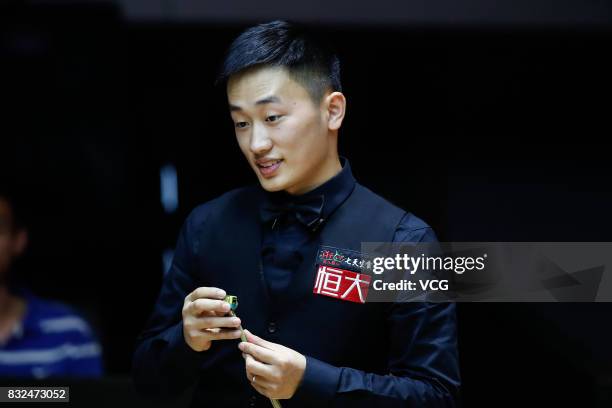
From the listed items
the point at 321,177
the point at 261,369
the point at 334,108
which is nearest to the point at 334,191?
the point at 321,177

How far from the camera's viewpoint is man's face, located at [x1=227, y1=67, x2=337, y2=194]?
128 centimetres

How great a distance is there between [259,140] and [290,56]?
0.49ft

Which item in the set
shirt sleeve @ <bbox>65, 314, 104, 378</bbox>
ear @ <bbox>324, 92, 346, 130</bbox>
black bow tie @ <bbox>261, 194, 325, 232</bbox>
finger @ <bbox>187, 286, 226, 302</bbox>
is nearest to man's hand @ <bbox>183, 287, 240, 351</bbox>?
finger @ <bbox>187, 286, 226, 302</bbox>

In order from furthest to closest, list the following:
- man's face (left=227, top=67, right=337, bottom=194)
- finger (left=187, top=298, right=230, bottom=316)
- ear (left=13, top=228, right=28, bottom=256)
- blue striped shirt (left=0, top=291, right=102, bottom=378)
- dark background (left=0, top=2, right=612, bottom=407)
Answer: ear (left=13, top=228, right=28, bottom=256)
blue striped shirt (left=0, top=291, right=102, bottom=378)
dark background (left=0, top=2, right=612, bottom=407)
man's face (left=227, top=67, right=337, bottom=194)
finger (left=187, top=298, right=230, bottom=316)

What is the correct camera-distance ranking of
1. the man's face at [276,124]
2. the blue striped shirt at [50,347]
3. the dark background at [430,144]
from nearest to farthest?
the man's face at [276,124] < the dark background at [430,144] < the blue striped shirt at [50,347]

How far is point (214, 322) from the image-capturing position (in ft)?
3.94

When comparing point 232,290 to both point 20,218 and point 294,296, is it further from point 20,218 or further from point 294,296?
point 20,218

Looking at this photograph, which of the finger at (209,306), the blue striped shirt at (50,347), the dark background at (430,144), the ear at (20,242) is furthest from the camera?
the ear at (20,242)

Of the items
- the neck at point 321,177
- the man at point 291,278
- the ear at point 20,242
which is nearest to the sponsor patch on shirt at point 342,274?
the man at point 291,278

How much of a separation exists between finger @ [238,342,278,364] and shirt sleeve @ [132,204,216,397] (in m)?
0.17

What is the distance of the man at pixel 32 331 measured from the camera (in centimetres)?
169

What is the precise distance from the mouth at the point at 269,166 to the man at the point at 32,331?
0.66m

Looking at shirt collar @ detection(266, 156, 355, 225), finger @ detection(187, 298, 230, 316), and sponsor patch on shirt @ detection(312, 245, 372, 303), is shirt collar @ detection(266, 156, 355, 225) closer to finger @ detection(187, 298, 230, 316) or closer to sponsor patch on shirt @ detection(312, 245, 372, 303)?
sponsor patch on shirt @ detection(312, 245, 372, 303)

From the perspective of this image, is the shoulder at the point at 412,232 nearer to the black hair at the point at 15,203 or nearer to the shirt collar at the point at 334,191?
the shirt collar at the point at 334,191
